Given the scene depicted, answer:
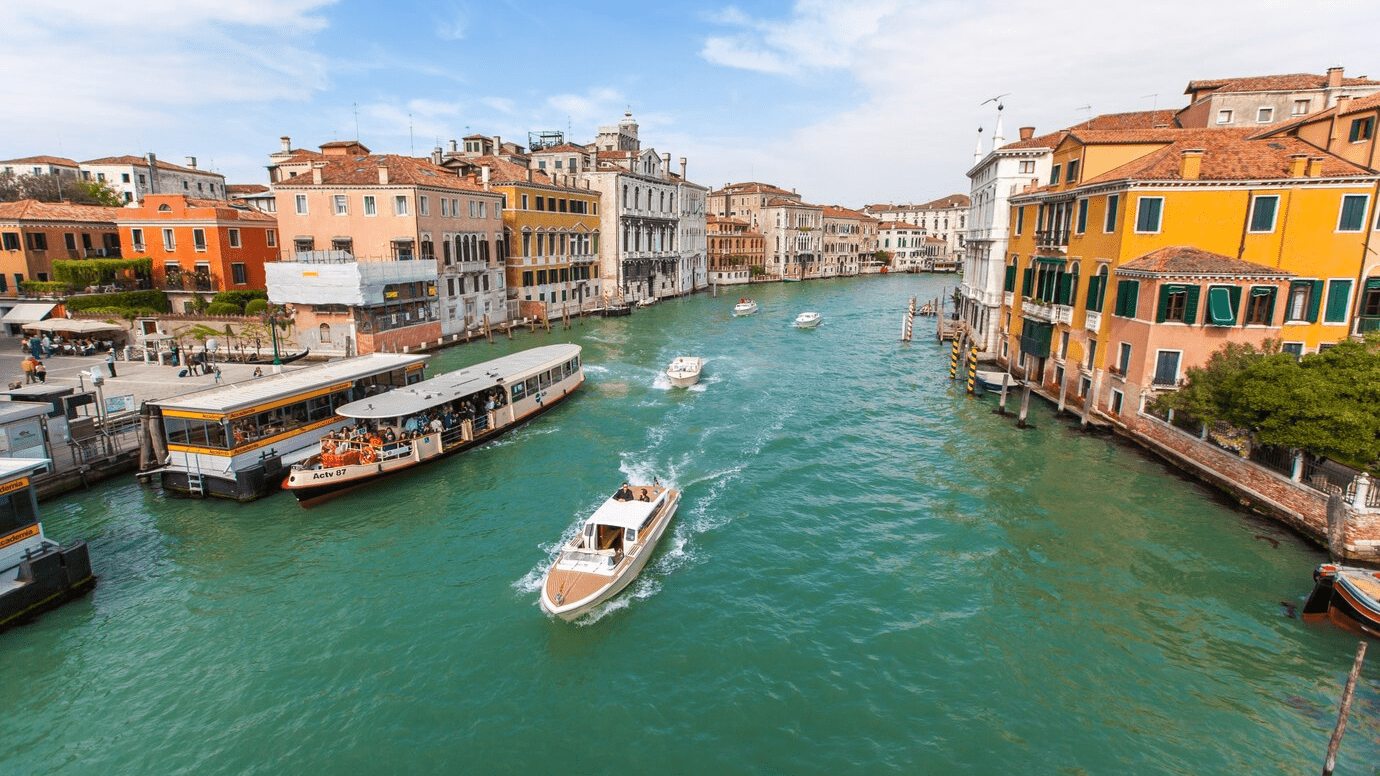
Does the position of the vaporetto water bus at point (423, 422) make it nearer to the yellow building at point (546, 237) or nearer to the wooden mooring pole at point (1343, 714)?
the wooden mooring pole at point (1343, 714)

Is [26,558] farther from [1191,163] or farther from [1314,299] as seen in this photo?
[1314,299]

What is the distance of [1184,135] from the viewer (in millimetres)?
26406

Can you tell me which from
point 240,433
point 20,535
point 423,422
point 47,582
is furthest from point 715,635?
point 240,433

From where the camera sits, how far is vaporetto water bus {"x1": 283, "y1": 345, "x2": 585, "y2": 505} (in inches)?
774

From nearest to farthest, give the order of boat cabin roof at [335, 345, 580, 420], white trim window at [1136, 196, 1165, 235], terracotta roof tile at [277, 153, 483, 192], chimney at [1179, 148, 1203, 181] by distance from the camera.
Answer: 1. boat cabin roof at [335, 345, 580, 420]
2. chimney at [1179, 148, 1203, 181]
3. white trim window at [1136, 196, 1165, 235]
4. terracotta roof tile at [277, 153, 483, 192]

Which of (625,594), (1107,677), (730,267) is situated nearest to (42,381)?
(625,594)

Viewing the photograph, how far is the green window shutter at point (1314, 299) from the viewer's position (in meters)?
21.6

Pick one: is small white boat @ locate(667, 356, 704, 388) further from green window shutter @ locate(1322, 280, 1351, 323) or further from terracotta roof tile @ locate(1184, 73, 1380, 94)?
terracotta roof tile @ locate(1184, 73, 1380, 94)

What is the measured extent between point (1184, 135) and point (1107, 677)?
76.8 ft

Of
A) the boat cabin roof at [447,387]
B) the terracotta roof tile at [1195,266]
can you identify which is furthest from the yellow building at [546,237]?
the terracotta roof tile at [1195,266]

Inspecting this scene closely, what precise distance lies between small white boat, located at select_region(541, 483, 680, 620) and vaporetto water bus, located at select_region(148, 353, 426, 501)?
10.5m

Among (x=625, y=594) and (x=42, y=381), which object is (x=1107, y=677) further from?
(x=42, y=381)

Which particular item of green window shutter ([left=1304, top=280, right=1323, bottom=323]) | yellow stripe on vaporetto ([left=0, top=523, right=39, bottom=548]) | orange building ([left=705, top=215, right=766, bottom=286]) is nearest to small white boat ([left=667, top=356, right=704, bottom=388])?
green window shutter ([left=1304, top=280, right=1323, bottom=323])

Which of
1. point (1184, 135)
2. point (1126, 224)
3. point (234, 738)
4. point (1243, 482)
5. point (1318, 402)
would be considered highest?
point (1184, 135)
